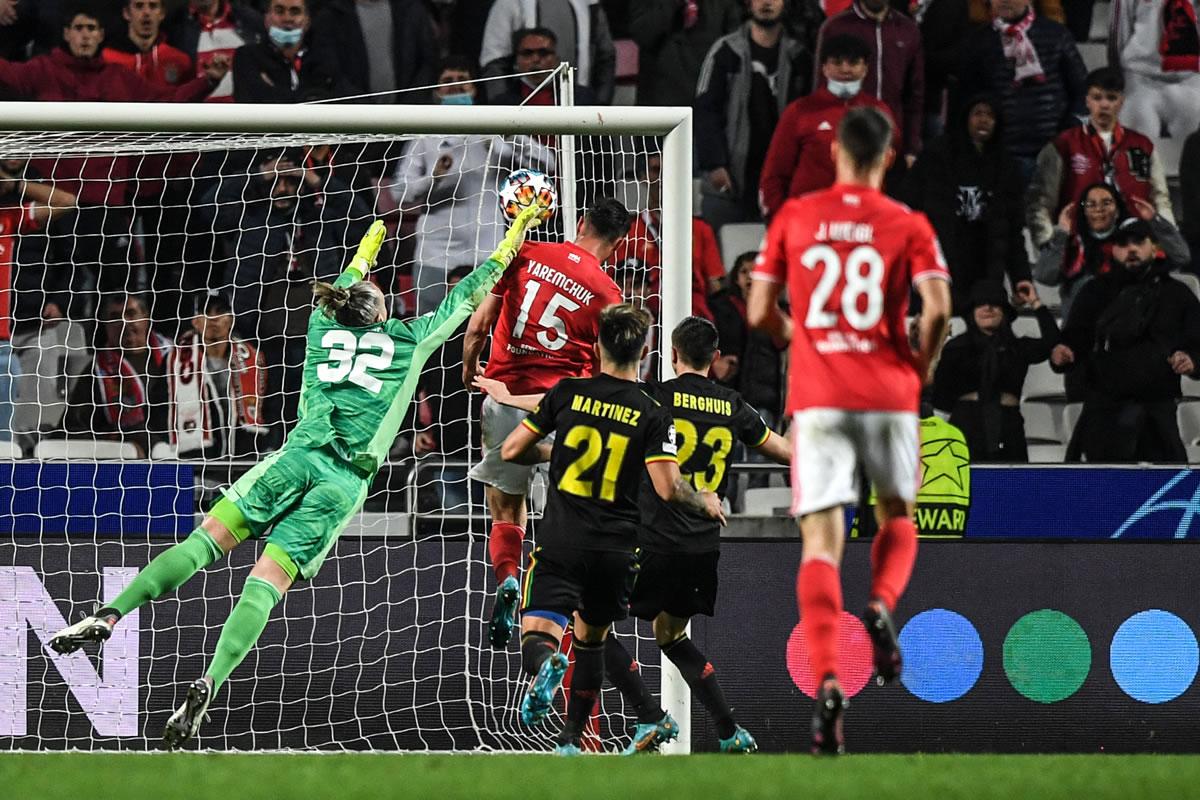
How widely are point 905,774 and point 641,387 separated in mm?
2232

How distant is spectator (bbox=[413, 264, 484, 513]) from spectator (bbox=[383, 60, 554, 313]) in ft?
0.51

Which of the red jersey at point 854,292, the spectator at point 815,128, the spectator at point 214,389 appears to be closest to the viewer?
the red jersey at point 854,292

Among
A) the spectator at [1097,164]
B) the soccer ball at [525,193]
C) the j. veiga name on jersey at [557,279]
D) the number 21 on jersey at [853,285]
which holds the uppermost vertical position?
the spectator at [1097,164]

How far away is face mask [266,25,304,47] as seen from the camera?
36.7 ft

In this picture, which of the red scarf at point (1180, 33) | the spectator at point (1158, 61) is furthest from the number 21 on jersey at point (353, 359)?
the red scarf at point (1180, 33)

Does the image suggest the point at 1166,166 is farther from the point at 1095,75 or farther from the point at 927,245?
the point at 927,245

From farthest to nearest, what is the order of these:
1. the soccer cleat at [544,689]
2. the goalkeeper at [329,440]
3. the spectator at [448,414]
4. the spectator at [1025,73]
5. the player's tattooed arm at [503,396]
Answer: the spectator at [1025,73] < the spectator at [448,414] < the player's tattooed arm at [503,396] < the goalkeeper at [329,440] < the soccer cleat at [544,689]

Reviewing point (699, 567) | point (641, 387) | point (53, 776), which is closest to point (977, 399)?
point (699, 567)

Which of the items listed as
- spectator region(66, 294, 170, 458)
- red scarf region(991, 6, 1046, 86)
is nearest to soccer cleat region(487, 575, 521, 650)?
spectator region(66, 294, 170, 458)

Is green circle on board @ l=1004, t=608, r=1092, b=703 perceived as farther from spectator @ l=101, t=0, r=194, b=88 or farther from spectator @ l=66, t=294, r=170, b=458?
spectator @ l=101, t=0, r=194, b=88

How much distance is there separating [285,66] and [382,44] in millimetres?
717

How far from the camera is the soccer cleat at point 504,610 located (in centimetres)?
807

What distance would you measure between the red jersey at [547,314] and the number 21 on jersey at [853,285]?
115 inches

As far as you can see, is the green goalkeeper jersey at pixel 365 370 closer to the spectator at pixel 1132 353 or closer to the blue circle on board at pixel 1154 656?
the blue circle on board at pixel 1154 656
